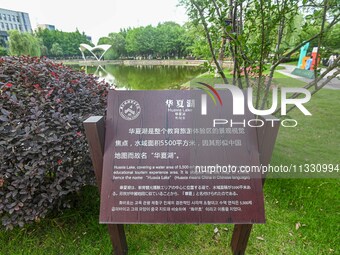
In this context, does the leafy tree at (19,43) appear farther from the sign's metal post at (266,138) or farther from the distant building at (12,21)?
the distant building at (12,21)

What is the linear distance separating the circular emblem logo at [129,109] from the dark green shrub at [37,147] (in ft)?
2.03

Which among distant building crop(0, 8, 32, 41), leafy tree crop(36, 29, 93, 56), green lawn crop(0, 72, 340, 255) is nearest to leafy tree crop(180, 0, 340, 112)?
green lawn crop(0, 72, 340, 255)

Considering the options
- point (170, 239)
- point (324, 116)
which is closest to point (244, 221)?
point (170, 239)

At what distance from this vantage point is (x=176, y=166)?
1553 millimetres

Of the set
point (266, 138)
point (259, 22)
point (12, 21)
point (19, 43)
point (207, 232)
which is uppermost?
point (12, 21)

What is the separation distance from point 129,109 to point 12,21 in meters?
70.7

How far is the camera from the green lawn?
216 centimetres

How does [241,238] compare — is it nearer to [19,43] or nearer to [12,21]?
[19,43]

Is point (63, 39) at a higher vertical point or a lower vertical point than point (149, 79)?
higher

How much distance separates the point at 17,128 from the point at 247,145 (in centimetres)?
182

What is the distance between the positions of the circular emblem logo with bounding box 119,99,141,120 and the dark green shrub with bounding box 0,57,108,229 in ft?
2.03

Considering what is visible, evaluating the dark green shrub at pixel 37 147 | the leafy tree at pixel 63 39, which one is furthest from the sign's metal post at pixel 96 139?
the leafy tree at pixel 63 39

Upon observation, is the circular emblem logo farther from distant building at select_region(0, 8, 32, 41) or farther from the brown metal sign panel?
distant building at select_region(0, 8, 32, 41)

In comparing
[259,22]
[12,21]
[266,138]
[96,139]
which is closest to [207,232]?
[266,138]
